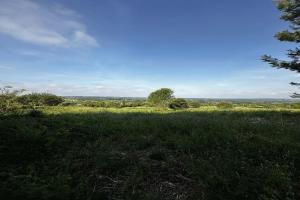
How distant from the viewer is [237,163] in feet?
19.7

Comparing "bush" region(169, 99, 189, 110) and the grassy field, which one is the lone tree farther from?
"bush" region(169, 99, 189, 110)

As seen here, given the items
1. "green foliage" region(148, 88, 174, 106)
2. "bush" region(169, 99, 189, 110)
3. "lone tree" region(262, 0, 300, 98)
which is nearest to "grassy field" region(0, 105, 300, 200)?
"lone tree" region(262, 0, 300, 98)

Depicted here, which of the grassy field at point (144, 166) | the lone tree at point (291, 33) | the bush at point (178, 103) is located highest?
the lone tree at point (291, 33)

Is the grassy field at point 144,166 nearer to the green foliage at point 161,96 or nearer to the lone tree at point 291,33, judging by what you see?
the lone tree at point 291,33

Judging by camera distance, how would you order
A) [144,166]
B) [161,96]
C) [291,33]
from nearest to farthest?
[144,166], [291,33], [161,96]

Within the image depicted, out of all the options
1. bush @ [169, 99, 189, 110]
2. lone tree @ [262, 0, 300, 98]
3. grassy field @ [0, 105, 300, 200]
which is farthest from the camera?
bush @ [169, 99, 189, 110]

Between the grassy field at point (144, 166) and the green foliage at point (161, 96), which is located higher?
the green foliage at point (161, 96)

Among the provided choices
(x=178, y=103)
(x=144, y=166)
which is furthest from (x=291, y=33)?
(x=178, y=103)

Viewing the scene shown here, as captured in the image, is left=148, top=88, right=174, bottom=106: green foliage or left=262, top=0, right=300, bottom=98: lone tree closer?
left=262, top=0, right=300, bottom=98: lone tree

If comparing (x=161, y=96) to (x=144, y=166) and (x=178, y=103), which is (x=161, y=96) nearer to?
(x=178, y=103)

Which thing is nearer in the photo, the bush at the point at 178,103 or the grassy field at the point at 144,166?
the grassy field at the point at 144,166

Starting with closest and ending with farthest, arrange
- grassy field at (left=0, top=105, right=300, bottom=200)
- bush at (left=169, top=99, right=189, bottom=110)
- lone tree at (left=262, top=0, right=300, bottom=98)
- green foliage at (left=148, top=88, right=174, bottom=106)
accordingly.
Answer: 1. grassy field at (left=0, top=105, right=300, bottom=200)
2. lone tree at (left=262, top=0, right=300, bottom=98)
3. bush at (left=169, top=99, right=189, bottom=110)
4. green foliage at (left=148, top=88, right=174, bottom=106)

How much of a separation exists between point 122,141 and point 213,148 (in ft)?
9.19

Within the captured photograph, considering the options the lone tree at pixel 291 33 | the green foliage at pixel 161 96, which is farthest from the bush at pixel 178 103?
the lone tree at pixel 291 33
